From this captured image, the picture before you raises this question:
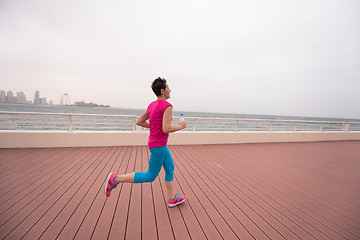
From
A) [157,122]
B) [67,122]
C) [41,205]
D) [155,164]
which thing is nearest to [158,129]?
[157,122]

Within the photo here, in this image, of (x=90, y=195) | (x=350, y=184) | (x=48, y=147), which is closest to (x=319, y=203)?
(x=350, y=184)

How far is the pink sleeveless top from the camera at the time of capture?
129cm

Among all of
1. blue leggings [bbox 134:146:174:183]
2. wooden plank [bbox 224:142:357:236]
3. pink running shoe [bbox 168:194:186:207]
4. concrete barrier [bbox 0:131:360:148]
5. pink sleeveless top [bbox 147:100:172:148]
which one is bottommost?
wooden plank [bbox 224:142:357:236]

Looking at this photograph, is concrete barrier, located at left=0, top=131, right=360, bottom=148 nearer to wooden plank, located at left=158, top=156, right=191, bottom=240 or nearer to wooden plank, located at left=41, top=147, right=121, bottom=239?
wooden plank, located at left=41, top=147, right=121, bottom=239

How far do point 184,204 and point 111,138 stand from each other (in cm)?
335

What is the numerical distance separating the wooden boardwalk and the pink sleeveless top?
32.1 inches

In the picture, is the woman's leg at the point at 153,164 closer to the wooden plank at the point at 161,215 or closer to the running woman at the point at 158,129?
the running woman at the point at 158,129

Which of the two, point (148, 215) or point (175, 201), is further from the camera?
point (175, 201)

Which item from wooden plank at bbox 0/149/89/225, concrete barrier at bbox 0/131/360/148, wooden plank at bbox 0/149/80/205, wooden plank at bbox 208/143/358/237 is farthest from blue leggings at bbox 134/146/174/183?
concrete barrier at bbox 0/131/360/148

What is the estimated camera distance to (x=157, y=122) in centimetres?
132

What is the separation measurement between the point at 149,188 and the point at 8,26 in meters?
10.1

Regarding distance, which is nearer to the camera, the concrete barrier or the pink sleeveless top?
the pink sleeveless top

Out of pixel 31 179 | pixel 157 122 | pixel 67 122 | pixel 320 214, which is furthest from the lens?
pixel 67 122

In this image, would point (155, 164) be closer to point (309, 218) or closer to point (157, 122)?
point (157, 122)
